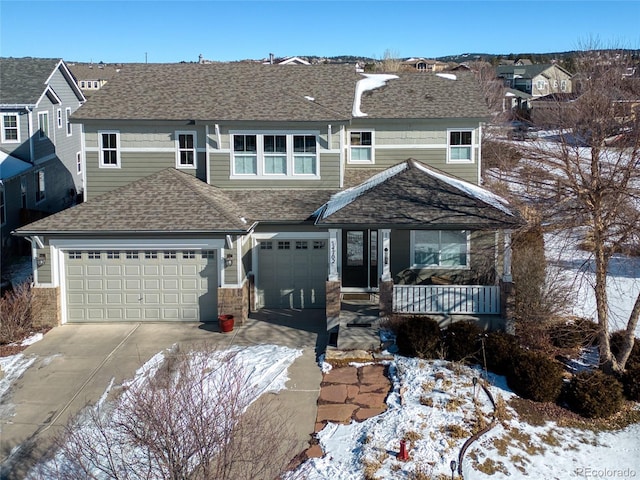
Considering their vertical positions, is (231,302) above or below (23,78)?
below

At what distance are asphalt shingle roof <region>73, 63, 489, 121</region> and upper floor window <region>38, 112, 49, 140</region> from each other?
8684 mm

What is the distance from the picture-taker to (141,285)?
18.4 metres

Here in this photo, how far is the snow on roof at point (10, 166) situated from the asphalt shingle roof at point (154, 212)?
725 cm

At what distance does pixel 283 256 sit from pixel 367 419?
25.6 feet

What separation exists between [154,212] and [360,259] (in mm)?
6026

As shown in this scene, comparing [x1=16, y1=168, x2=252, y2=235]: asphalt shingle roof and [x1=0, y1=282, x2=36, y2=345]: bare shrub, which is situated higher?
[x1=16, y1=168, x2=252, y2=235]: asphalt shingle roof

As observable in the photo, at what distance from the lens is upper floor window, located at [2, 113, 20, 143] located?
2753 centimetres

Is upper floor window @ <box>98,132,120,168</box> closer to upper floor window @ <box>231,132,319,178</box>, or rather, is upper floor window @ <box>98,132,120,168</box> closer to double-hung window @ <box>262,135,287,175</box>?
upper floor window @ <box>231,132,319,178</box>

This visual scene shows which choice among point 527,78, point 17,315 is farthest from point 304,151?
point 527,78

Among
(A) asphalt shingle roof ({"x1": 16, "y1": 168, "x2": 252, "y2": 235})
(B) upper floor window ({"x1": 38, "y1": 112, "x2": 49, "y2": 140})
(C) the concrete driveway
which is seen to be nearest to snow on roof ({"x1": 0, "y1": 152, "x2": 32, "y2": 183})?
(B) upper floor window ({"x1": 38, "y1": 112, "x2": 49, "y2": 140})

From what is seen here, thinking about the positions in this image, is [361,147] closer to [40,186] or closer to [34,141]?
[34,141]

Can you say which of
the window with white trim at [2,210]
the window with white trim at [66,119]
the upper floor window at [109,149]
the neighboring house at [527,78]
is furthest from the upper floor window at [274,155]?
the neighboring house at [527,78]

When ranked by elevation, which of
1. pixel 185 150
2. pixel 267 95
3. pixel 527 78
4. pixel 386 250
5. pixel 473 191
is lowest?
pixel 386 250

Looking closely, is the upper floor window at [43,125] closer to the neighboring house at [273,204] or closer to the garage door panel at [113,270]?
the neighboring house at [273,204]
